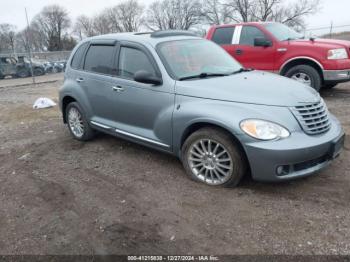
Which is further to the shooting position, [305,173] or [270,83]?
[270,83]

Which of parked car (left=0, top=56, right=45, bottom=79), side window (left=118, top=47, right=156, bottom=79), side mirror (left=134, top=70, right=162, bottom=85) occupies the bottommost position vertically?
parked car (left=0, top=56, right=45, bottom=79)

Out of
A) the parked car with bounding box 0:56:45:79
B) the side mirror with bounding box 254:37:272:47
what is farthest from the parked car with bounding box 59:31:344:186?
the parked car with bounding box 0:56:45:79

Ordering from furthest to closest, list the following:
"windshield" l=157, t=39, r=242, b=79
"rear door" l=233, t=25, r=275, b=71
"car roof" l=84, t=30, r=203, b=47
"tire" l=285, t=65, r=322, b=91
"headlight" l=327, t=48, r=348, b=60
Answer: "rear door" l=233, t=25, r=275, b=71
"tire" l=285, t=65, r=322, b=91
"headlight" l=327, t=48, r=348, b=60
"car roof" l=84, t=30, r=203, b=47
"windshield" l=157, t=39, r=242, b=79

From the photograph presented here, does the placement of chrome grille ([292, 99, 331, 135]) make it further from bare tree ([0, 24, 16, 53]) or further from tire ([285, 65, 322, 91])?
bare tree ([0, 24, 16, 53])

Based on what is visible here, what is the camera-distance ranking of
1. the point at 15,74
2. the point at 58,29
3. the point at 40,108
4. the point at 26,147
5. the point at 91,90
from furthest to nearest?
1. the point at 58,29
2. the point at 15,74
3. the point at 40,108
4. the point at 26,147
5. the point at 91,90

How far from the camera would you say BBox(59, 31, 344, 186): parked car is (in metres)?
3.49

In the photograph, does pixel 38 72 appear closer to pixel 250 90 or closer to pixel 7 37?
pixel 250 90

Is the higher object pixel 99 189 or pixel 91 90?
pixel 91 90

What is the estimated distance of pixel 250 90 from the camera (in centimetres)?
379

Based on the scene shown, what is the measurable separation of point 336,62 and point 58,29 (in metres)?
81.6

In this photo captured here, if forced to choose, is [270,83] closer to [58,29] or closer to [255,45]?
[255,45]

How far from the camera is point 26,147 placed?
599 cm

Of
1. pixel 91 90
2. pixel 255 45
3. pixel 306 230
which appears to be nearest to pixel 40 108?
pixel 91 90

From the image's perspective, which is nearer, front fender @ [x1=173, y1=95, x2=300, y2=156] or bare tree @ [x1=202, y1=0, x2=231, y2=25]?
front fender @ [x1=173, y1=95, x2=300, y2=156]
